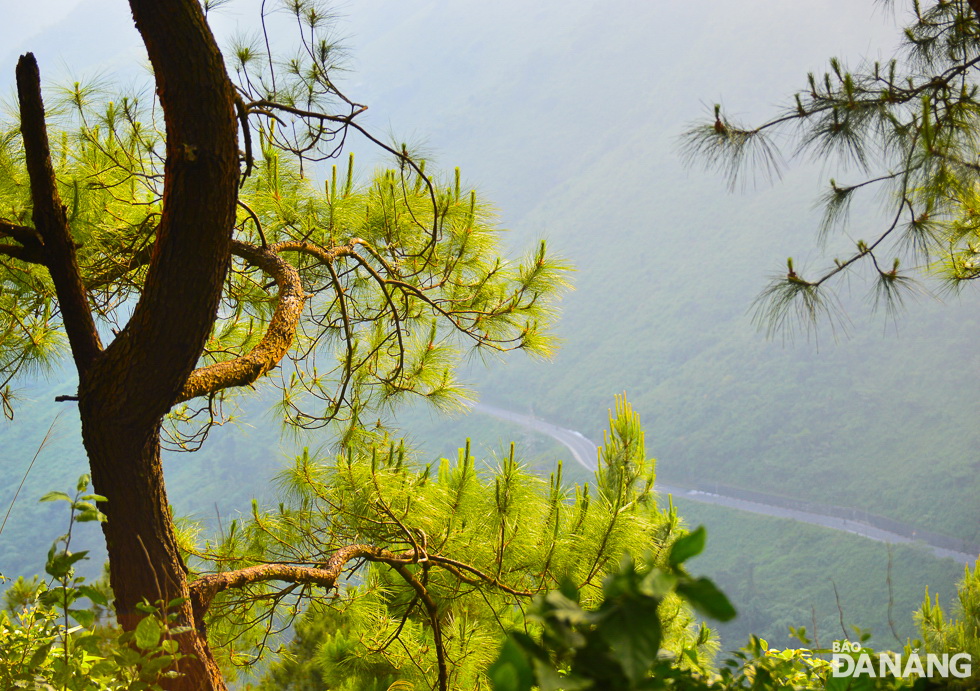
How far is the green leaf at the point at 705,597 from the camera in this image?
0.28 metres

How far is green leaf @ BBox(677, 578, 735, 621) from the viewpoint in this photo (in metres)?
0.28

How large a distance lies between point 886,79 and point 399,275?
1313 mm

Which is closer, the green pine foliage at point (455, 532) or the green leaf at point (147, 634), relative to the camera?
the green leaf at point (147, 634)

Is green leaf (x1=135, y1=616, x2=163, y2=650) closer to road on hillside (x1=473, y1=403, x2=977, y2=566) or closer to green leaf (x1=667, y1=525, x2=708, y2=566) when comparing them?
green leaf (x1=667, y1=525, x2=708, y2=566)

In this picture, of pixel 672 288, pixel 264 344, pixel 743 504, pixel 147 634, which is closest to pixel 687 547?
pixel 147 634

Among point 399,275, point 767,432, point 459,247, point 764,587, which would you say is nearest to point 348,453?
point 399,275

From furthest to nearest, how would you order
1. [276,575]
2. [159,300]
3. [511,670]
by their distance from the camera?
[276,575] < [159,300] < [511,670]

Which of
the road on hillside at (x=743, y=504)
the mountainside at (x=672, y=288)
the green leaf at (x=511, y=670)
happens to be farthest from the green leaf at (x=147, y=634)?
the road on hillside at (x=743, y=504)

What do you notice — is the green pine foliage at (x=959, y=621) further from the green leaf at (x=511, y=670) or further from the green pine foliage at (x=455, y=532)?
the green leaf at (x=511, y=670)

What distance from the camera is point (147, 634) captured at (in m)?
0.58

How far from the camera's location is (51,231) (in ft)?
3.37

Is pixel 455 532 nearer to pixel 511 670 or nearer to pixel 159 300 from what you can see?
pixel 159 300

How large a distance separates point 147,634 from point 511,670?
1.45 feet

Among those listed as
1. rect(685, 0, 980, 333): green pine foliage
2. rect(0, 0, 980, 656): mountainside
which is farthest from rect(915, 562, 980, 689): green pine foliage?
rect(0, 0, 980, 656): mountainside
